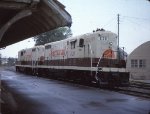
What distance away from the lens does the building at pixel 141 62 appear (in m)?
40.8

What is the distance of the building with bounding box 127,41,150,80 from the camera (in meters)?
40.8

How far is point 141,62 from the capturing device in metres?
41.8

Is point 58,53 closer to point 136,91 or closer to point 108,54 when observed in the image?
point 108,54

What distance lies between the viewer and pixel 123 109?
11.4 m

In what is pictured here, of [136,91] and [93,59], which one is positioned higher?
[93,59]

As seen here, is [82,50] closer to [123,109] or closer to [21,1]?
[123,109]

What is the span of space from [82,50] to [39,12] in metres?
13.6

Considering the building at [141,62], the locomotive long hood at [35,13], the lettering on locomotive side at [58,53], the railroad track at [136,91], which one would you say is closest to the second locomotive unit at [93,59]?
the lettering on locomotive side at [58,53]

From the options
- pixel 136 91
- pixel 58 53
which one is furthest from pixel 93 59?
pixel 58 53

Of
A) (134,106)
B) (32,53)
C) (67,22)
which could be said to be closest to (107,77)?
(134,106)

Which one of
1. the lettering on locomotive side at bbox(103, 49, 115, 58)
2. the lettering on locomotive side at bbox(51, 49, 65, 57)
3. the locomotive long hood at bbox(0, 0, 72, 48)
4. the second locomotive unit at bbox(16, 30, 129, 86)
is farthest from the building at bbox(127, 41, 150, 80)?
the locomotive long hood at bbox(0, 0, 72, 48)

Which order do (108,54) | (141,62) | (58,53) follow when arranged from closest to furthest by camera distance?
1. (108,54)
2. (58,53)
3. (141,62)

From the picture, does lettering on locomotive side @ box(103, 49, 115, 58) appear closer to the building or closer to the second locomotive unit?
the second locomotive unit

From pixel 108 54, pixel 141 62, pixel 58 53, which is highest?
pixel 58 53
